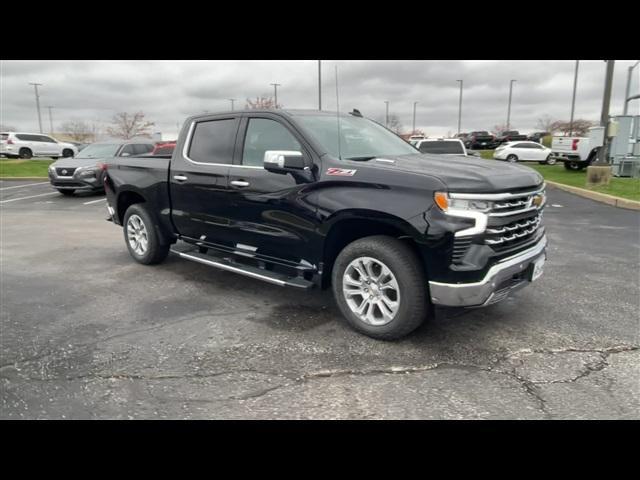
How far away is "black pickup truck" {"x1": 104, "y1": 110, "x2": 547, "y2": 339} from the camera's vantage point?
11.2 feet

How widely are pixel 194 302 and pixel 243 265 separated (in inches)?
24.4

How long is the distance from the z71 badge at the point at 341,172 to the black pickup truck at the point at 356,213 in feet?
0.06

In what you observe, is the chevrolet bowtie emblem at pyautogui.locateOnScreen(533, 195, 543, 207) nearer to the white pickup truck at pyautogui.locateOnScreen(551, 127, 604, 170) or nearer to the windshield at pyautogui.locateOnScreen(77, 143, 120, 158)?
the windshield at pyautogui.locateOnScreen(77, 143, 120, 158)

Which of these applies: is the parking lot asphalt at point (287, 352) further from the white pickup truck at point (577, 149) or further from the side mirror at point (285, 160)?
the white pickup truck at point (577, 149)

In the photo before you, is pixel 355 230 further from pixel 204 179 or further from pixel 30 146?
pixel 30 146

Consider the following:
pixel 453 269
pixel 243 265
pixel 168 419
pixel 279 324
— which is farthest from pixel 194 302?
pixel 453 269

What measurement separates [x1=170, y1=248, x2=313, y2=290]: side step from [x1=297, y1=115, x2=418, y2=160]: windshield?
1.17 metres

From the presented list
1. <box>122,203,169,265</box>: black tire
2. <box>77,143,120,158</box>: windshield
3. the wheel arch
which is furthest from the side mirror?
<box>77,143,120,158</box>: windshield

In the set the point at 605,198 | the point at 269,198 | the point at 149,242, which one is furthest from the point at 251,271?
the point at 605,198

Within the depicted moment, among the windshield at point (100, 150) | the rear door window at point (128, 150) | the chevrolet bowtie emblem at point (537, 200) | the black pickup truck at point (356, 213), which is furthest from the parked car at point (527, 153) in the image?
the chevrolet bowtie emblem at point (537, 200)

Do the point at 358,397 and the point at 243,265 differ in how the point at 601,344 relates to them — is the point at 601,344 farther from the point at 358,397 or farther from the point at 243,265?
the point at 243,265

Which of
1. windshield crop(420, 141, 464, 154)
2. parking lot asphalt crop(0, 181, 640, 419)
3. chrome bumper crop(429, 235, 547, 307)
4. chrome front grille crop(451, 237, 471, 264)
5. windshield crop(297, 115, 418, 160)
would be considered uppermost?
windshield crop(297, 115, 418, 160)

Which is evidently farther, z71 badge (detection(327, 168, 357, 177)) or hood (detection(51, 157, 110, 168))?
hood (detection(51, 157, 110, 168))

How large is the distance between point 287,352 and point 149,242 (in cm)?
315
